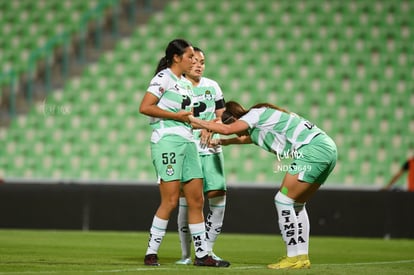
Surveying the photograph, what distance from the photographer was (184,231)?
814 centimetres

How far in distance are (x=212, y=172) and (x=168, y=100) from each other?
0.99 m

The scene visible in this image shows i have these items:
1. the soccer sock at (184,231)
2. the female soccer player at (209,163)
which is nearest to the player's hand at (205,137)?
the female soccer player at (209,163)

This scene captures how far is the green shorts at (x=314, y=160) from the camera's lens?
7.61m

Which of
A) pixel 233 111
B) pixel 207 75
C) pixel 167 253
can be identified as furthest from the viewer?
pixel 207 75

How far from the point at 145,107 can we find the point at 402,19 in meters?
11.3

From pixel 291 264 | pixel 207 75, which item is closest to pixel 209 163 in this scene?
pixel 291 264

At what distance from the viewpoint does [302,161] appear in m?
7.62

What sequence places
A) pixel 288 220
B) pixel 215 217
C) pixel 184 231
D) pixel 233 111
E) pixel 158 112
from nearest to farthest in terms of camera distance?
1. pixel 158 112
2. pixel 288 220
3. pixel 233 111
4. pixel 184 231
5. pixel 215 217

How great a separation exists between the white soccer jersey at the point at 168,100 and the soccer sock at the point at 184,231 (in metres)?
0.80

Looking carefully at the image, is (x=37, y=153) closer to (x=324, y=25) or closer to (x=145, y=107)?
(x=324, y=25)

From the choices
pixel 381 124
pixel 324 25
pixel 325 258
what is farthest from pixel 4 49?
pixel 325 258

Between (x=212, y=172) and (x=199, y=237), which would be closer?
(x=199, y=237)

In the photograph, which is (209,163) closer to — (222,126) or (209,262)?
(222,126)

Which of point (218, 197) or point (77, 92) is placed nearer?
point (218, 197)
